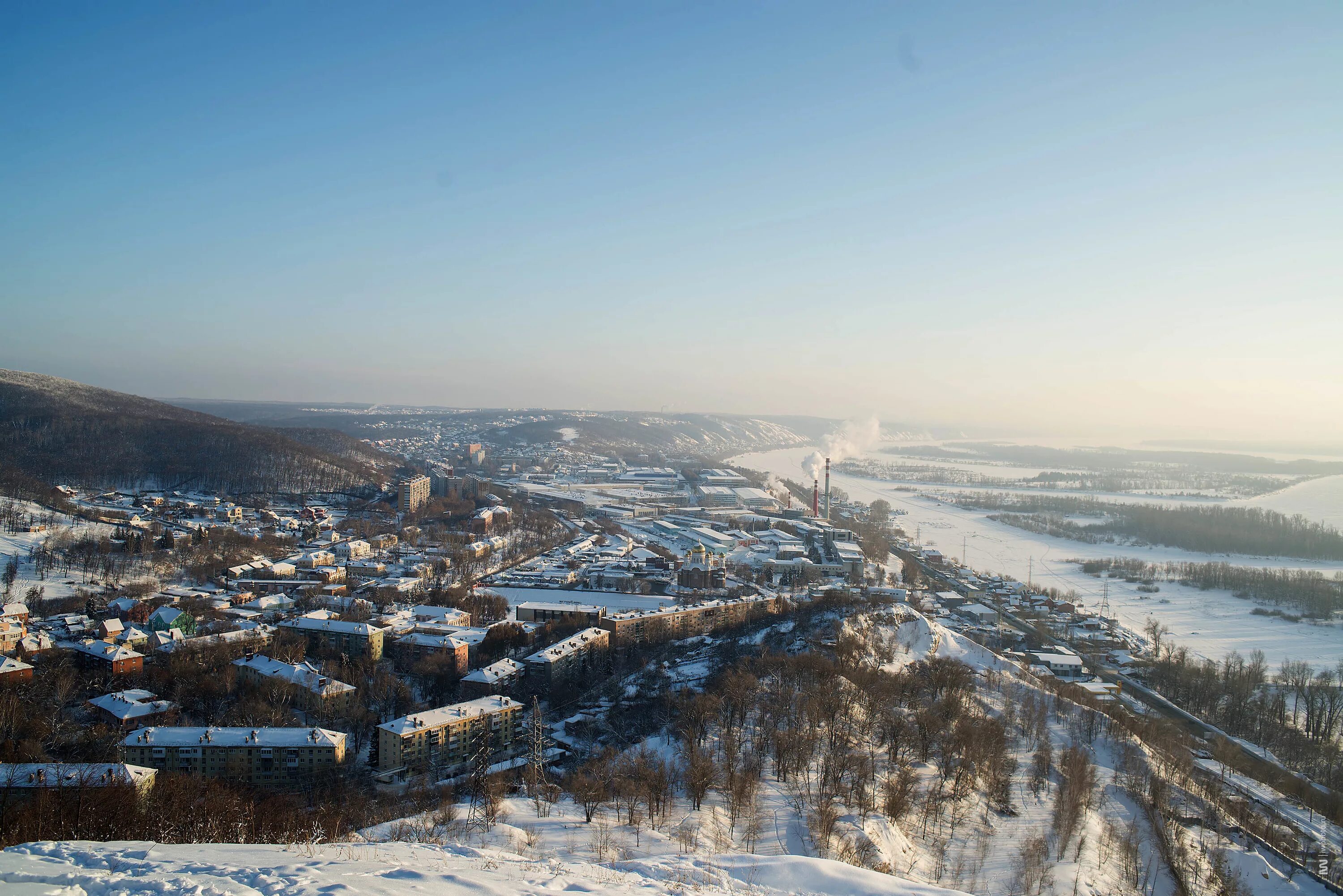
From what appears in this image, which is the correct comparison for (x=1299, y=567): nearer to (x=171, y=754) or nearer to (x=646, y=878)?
(x=646, y=878)

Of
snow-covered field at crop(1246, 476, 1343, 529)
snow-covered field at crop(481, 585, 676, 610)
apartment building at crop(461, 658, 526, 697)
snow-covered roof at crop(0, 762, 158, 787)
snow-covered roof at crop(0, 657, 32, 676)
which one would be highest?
snow-covered field at crop(1246, 476, 1343, 529)

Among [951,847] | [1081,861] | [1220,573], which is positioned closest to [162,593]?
[951,847]

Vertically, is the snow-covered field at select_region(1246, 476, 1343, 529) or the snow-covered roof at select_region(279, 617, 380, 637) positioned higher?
the snow-covered field at select_region(1246, 476, 1343, 529)

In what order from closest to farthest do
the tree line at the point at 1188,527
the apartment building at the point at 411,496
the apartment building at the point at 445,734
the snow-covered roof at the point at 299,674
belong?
1. the apartment building at the point at 445,734
2. the snow-covered roof at the point at 299,674
3. the tree line at the point at 1188,527
4. the apartment building at the point at 411,496

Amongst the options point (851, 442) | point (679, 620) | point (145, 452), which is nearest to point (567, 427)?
point (851, 442)

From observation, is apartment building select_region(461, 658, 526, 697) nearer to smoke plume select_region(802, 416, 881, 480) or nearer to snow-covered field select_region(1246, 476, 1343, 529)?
snow-covered field select_region(1246, 476, 1343, 529)

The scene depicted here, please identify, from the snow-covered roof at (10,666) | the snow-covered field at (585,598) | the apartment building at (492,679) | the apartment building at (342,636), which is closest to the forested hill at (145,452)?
the snow-covered field at (585,598)

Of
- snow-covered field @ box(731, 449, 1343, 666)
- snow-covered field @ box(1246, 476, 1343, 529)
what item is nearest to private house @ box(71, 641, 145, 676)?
snow-covered field @ box(731, 449, 1343, 666)

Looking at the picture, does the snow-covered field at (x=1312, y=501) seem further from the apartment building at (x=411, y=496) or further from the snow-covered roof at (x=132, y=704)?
the snow-covered roof at (x=132, y=704)
